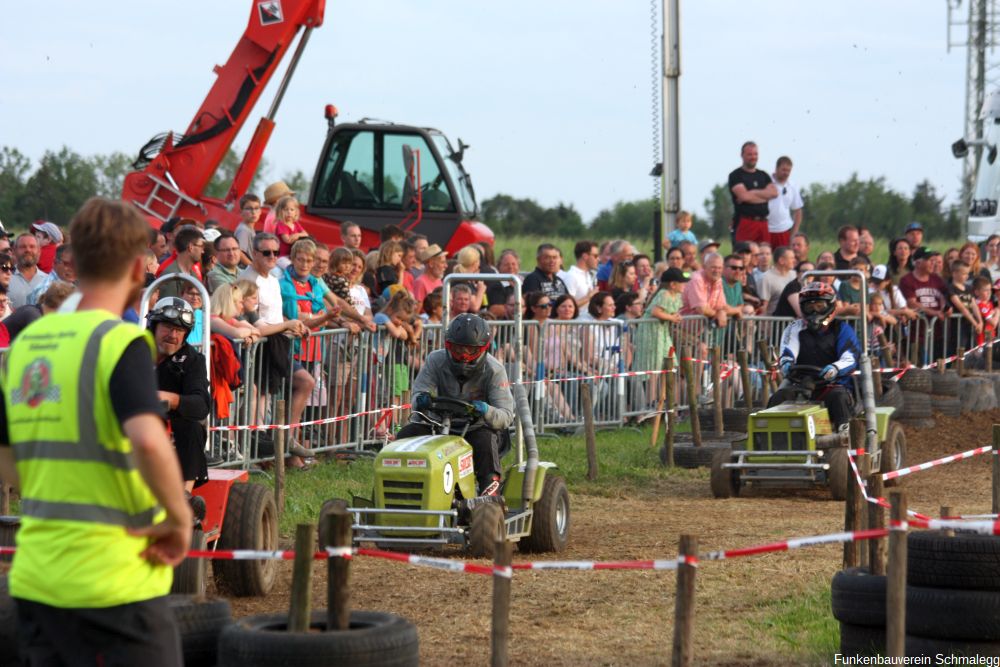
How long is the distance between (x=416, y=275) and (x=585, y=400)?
2681mm

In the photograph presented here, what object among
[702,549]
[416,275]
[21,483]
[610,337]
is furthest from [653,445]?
[21,483]

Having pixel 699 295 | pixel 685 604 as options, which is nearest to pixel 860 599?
pixel 685 604

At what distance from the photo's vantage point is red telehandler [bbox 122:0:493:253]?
19.5 meters

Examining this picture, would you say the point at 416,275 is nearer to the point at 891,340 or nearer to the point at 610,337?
Result: the point at 610,337

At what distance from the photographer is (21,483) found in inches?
170

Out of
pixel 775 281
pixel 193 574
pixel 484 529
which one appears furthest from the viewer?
pixel 775 281

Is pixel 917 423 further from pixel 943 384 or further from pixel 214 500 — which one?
pixel 214 500

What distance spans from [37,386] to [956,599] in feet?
14.4

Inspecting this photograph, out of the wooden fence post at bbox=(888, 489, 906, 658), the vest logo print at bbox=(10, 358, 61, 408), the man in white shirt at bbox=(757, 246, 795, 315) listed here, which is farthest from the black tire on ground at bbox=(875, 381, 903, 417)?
the vest logo print at bbox=(10, 358, 61, 408)

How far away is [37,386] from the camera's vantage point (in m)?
4.16

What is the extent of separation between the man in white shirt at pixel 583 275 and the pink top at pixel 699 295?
3.50ft

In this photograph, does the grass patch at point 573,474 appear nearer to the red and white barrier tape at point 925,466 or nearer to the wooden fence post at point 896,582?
the red and white barrier tape at point 925,466

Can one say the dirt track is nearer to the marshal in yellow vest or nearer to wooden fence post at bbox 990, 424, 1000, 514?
wooden fence post at bbox 990, 424, 1000, 514

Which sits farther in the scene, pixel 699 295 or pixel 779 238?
pixel 779 238
